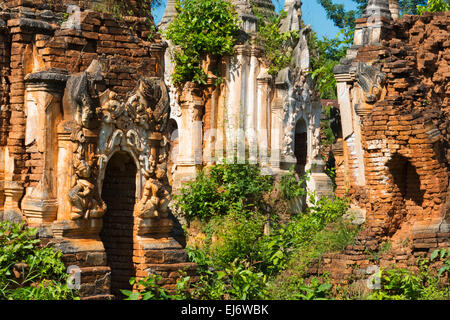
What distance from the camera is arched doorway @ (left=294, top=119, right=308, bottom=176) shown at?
18.4m

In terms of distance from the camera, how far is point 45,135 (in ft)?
29.6

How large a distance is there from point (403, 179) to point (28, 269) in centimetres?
528

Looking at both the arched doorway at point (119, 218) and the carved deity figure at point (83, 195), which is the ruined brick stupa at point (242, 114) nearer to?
the arched doorway at point (119, 218)

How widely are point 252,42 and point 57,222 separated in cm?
899

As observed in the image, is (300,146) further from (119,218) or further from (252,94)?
(119,218)

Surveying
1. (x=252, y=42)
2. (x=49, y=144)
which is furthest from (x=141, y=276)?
(x=252, y=42)

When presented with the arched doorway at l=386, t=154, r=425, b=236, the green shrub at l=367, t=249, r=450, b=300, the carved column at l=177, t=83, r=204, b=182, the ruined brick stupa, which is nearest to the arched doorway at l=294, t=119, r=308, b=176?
the ruined brick stupa

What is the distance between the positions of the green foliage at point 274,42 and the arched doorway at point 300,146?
1.51 meters

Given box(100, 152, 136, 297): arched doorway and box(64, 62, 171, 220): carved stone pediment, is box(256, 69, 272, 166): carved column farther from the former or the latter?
box(100, 152, 136, 297): arched doorway

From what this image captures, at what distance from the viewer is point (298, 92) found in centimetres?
1783

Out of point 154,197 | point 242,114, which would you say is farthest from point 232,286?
point 242,114

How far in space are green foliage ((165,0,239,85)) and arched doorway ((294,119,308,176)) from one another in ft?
9.22
